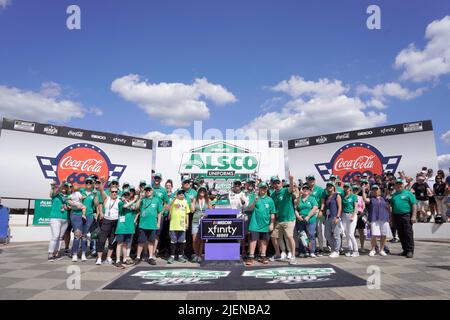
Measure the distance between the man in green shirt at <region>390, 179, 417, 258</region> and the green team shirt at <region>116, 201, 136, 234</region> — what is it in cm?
699

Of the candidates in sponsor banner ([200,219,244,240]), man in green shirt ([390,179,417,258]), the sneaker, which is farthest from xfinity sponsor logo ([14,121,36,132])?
man in green shirt ([390,179,417,258])

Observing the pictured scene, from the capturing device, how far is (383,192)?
1030 cm

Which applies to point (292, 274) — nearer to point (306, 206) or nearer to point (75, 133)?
point (306, 206)

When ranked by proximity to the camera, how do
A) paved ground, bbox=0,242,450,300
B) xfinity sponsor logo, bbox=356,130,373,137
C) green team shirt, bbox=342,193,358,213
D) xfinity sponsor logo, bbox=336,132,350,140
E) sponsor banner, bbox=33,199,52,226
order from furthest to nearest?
xfinity sponsor logo, bbox=336,132,350,140 < xfinity sponsor logo, bbox=356,130,373,137 < sponsor banner, bbox=33,199,52,226 < green team shirt, bbox=342,193,358,213 < paved ground, bbox=0,242,450,300

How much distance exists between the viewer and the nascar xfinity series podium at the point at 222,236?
21.4 ft

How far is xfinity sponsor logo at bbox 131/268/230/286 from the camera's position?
4828mm

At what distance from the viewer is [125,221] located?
6516 millimetres

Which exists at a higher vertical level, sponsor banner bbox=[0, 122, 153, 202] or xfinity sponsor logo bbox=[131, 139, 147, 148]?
xfinity sponsor logo bbox=[131, 139, 147, 148]

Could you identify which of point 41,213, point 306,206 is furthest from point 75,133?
point 306,206

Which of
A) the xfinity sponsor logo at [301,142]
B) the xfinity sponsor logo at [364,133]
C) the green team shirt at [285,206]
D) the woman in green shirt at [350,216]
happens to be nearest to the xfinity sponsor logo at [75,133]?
the xfinity sponsor logo at [301,142]

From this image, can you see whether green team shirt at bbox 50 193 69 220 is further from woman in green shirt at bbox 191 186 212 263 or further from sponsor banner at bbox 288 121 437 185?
sponsor banner at bbox 288 121 437 185

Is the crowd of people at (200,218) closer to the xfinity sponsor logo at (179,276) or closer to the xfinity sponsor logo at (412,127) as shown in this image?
the xfinity sponsor logo at (179,276)
